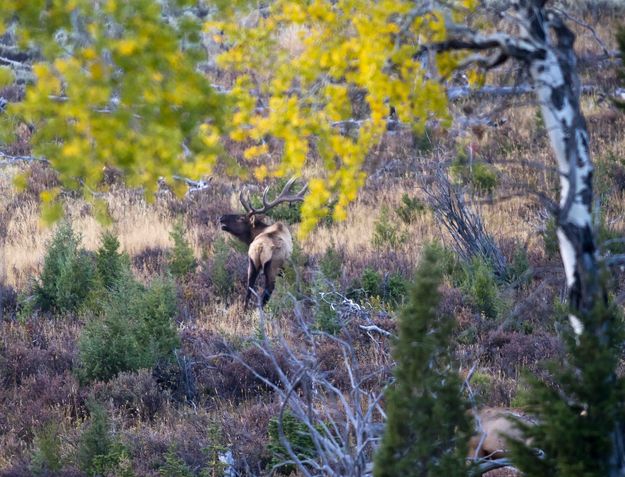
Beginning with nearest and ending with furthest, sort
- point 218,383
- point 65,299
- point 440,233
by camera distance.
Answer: point 218,383, point 65,299, point 440,233

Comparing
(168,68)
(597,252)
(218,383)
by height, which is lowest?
(218,383)

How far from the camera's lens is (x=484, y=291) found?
10820 millimetres

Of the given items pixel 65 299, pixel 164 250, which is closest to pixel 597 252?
pixel 65 299

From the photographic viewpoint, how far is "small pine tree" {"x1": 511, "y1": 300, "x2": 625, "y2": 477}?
14.0 ft

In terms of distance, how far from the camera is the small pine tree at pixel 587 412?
428 cm

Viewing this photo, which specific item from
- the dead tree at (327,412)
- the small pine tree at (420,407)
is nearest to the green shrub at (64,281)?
the dead tree at (327,412)

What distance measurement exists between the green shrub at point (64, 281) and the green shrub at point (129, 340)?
194cm

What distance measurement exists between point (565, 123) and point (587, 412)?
4.45ft

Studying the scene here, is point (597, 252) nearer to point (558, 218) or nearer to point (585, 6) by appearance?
point (558, 218)

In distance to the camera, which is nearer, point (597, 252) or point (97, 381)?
point (597, 252)

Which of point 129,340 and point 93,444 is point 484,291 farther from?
point 93,444

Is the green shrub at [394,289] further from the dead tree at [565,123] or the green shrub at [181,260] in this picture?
the dead tree at [565,123]

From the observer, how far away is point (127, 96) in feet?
12.2

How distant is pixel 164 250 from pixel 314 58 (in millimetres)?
10337
